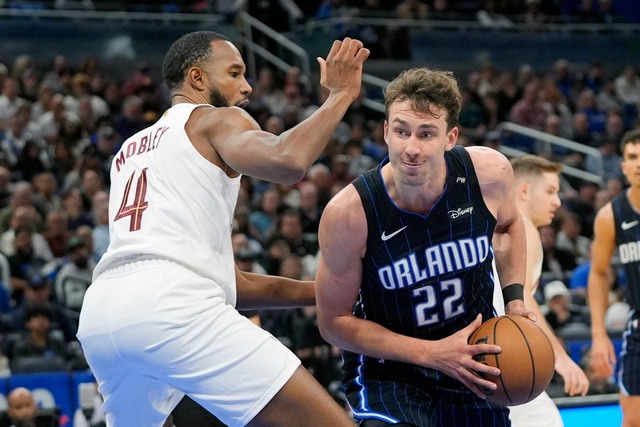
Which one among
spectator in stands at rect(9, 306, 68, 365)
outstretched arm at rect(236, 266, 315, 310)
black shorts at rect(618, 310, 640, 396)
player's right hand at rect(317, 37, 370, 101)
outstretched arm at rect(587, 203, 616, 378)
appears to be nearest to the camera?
player's right hand at rect(317, 37, 370, 101)

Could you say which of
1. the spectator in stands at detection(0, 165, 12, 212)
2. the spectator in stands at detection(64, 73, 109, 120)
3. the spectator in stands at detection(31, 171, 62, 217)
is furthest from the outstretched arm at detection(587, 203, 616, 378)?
the spectator in stands at detection(64, 73, 109, 120)

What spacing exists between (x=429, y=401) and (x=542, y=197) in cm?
201

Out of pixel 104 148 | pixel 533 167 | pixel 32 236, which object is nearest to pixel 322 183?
pixel 104 148

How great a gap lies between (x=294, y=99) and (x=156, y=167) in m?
11.1

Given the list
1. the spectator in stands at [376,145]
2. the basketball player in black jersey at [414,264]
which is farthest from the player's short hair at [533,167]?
the spectator in stands at [376,145]

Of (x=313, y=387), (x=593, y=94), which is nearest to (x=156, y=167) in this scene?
(x=313, y=387)

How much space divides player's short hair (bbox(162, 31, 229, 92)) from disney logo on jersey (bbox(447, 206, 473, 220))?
1.22m

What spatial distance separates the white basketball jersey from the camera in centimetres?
385

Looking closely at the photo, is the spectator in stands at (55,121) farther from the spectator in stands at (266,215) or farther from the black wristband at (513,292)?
the black wristband at (513,292)

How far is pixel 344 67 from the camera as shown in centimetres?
373

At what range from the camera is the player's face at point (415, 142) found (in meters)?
3.95

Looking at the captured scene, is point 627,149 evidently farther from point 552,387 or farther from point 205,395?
point 205,395

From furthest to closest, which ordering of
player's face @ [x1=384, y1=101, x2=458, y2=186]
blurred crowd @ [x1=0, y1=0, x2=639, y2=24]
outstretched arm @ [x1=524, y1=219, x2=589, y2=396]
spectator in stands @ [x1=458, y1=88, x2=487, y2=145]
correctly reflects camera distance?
blurred crowd @ [x1=0, y1=0, x2=639, y2=24], spectator in stands @ [x1=458, y1=88, x2=487, y2=145], outstretched arm @ [x1=524, y1=219, x2=589, y2=396], player's face @ [x1=384, y1=101, x2=458, y2=186]

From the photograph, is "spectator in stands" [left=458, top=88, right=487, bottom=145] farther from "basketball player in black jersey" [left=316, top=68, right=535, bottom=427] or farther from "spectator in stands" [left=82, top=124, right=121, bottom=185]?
"basketball player in black jersey" [left=316, top=68, right=535, bottom=427]
